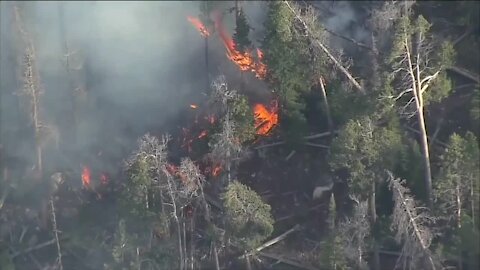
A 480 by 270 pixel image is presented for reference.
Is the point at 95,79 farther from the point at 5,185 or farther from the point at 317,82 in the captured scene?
the point at 317,82

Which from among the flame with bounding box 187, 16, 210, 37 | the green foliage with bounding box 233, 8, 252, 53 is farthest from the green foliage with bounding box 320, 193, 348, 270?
the flame with bounding box 187, 16, 210, 37

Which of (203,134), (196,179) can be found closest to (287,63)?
(203,134)

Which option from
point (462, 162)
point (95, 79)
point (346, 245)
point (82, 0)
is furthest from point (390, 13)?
point (82, 0)

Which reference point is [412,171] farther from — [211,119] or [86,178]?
[86,178]

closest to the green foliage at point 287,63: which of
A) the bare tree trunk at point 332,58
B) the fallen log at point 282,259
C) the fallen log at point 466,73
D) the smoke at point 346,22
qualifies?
the bare tree trunk at point 332,58

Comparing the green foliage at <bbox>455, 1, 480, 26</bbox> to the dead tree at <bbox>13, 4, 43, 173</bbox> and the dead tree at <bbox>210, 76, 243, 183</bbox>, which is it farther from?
the dead tree at <bbox>13, 4, 43, 173</bbox>

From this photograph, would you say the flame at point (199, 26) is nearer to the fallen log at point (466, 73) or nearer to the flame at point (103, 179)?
the flame at point (103, 179)
